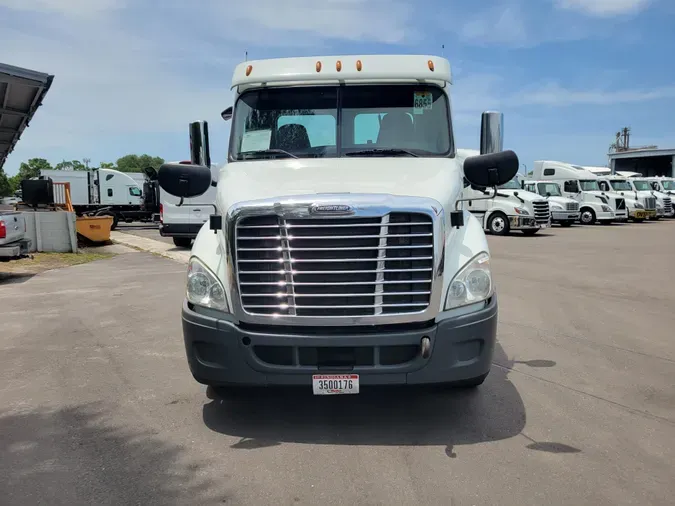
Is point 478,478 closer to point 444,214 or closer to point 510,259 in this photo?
point 444,214

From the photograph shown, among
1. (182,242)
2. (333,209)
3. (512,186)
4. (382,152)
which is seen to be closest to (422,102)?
(382,152)

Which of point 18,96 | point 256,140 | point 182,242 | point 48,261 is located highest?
point 18,96

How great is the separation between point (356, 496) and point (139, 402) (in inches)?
89.5

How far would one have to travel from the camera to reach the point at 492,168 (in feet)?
15.5

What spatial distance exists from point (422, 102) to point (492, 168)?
105 centimetres

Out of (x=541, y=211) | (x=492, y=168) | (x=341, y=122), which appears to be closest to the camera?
(x=492, y=168)

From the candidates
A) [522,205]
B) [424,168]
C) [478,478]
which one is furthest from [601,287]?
[522,205]

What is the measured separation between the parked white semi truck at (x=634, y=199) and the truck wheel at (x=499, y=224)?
10275 millimetres

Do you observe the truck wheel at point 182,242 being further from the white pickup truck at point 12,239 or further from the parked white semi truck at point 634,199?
the parked white semi truck at point 634,199

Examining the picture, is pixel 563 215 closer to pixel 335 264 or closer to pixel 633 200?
pixel 633 200

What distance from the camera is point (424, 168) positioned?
15.3 ft

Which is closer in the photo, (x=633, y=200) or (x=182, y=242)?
(x=182, y=242)

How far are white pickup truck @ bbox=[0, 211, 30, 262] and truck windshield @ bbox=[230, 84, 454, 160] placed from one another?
24.9 feet

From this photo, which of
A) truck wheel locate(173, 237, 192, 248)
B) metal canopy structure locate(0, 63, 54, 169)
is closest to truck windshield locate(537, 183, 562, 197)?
truck wheel locate(173, 237, 192, 248)
